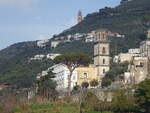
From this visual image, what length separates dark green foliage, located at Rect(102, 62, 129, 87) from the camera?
233ft

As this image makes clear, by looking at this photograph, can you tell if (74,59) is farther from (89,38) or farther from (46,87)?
(89,38)

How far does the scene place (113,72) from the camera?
241 ft

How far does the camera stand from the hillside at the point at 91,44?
98.1 m

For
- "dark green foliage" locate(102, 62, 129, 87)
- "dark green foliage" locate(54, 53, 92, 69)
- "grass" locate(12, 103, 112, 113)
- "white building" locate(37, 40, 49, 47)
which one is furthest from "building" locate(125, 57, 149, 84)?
"white building" locate(37, 40, 49, 47)

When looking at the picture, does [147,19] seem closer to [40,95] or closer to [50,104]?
[40,95]

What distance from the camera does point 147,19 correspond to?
402 ft

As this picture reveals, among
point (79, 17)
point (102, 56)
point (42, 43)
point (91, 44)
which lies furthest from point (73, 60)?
point (79, 17)

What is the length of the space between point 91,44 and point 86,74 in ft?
135

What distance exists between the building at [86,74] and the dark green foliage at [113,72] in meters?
2.18

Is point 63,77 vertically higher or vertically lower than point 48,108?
higher

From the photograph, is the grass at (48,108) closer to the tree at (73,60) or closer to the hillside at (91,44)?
the tree at (73,60)

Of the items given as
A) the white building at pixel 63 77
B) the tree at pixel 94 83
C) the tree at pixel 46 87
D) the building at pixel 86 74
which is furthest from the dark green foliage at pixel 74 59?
the white building at pixel 63 77

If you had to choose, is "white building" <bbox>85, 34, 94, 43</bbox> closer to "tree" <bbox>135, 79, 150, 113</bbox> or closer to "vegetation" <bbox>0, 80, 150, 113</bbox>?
"vegetation" <bbox>0, 80, 150, 113</bbox>

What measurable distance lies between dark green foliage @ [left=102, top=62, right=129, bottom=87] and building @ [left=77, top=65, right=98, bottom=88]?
2.18 m
